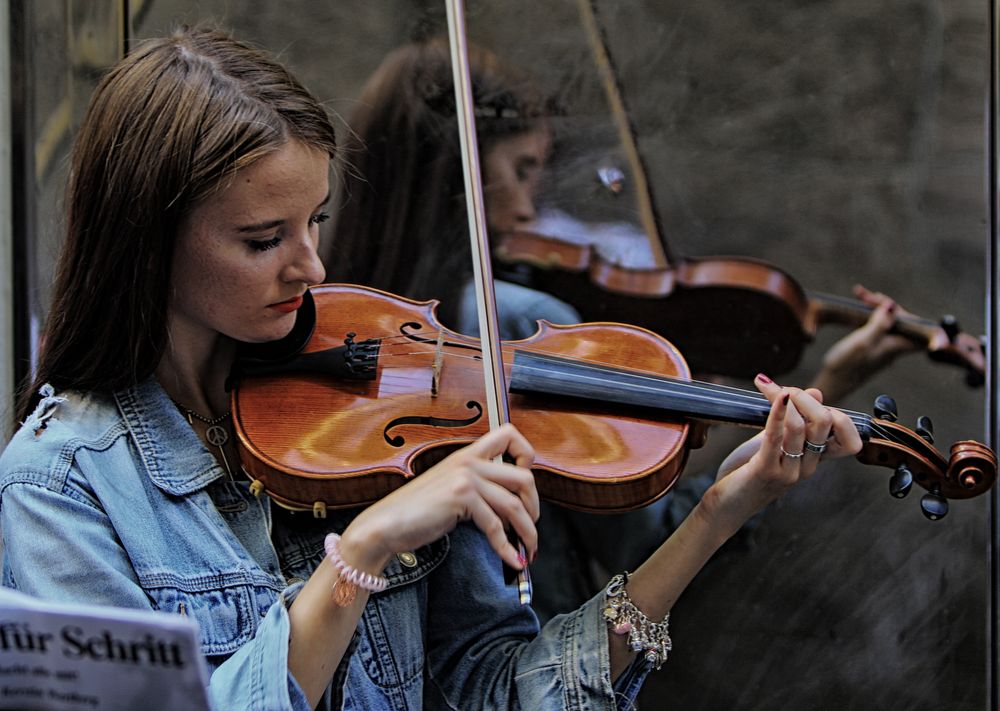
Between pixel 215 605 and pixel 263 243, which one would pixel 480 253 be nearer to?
pixel 263 243

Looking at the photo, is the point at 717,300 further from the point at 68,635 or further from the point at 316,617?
the point at 68,635

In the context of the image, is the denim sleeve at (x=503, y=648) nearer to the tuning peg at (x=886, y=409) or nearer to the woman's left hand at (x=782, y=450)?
the woman's left hand at (x=782, y=450)

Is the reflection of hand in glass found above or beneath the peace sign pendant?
above

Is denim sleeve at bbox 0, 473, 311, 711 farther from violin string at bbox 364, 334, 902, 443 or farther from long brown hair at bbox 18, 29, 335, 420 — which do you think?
violin string at bbox 364, 334, 902, 443

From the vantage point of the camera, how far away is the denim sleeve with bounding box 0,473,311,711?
104 centimetres

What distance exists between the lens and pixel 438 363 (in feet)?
4.33

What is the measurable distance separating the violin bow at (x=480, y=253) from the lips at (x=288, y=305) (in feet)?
0.71

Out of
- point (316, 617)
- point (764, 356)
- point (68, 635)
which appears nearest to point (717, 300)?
point (764, 356)

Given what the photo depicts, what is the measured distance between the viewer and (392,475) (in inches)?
45.8

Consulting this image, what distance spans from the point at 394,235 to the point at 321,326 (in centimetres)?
48

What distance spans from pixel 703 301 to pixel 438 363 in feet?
2.01

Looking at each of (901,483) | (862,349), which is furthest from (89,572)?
(862,349)

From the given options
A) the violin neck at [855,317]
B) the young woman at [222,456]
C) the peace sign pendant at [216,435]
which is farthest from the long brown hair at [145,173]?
the violin neck at [855,317]

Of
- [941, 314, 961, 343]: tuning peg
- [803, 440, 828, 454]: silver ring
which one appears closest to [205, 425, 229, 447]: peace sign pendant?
[803, 440, 828, 454]: silver ring
